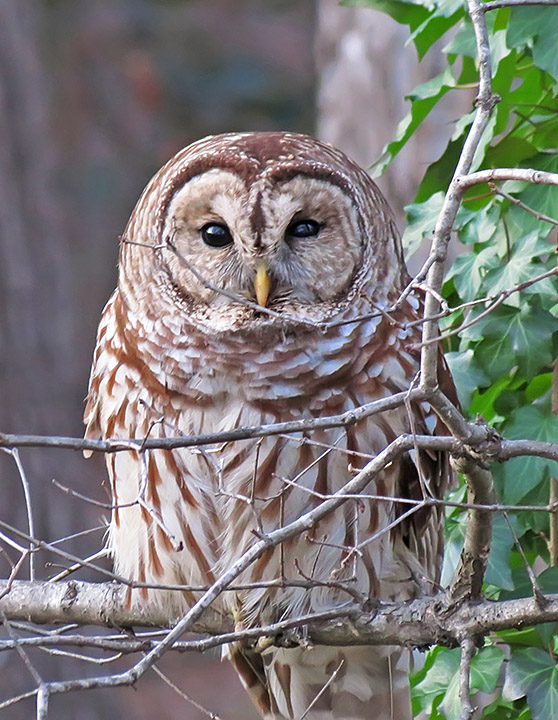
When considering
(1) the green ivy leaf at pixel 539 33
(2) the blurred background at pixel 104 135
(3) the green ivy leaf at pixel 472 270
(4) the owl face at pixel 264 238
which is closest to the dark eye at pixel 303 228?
(4) the owl face at pixel 264 238

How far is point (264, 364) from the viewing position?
3.47 meters

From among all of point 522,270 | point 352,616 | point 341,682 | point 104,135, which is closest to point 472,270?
point 522,270

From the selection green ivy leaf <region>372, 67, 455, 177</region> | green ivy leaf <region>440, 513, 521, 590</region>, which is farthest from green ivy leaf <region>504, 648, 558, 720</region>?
green ivy leaf <region>372, 67, 455, 177</region>

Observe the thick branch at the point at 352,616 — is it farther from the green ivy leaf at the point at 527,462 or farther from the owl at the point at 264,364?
the green ivy leaf at the point at 527,462

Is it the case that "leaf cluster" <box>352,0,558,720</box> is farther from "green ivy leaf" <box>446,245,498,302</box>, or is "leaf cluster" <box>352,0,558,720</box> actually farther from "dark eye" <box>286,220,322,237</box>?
"dark eye" <box>286,220,322,237</box>

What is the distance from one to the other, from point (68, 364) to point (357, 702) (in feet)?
10.3

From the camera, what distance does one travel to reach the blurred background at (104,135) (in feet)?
20.4

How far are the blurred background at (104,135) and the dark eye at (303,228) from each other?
1935mm

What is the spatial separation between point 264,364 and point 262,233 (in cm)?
37

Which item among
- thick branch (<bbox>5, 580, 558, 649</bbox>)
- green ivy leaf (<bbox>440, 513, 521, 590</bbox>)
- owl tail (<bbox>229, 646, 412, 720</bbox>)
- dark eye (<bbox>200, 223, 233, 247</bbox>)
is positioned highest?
dark eye (<bbox>200, 223, 233, 247</bbox>)

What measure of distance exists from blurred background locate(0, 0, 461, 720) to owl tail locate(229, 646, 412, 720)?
123 centimetres

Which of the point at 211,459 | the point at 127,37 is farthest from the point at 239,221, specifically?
the point at 127,37

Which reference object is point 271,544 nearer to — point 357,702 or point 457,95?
point 357,702

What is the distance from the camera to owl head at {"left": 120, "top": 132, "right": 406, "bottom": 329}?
3.37m
